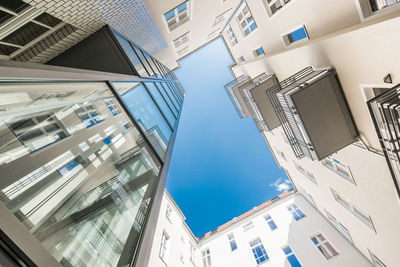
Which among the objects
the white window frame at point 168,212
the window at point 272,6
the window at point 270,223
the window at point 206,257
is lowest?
the window at point 206,257

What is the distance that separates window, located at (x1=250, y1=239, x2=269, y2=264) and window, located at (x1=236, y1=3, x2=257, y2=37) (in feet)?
52.0

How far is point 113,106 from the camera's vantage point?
3.22 metres

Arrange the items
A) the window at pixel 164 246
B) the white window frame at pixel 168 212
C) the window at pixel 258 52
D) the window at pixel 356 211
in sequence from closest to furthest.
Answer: the window at pixel 356 211 → the window at pixel 164 246 → the window at pixel 258 52 → the white window frame at pixel 168 212

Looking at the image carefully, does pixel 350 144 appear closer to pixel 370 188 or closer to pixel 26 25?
pixel 370 188

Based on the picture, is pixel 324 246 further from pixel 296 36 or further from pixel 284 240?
pixel 296 36

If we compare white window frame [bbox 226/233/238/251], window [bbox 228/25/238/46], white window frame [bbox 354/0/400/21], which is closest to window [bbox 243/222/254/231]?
white window frame [bbox 226/233/238/251]

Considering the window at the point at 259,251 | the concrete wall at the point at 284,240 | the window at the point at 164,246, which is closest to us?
the window at the point at 164,246

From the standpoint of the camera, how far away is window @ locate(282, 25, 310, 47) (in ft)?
21.0

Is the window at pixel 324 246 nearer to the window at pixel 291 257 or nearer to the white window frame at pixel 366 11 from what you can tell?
the window at pixel 291 257

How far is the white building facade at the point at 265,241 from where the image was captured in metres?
11.1

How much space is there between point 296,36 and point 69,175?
27.3ft

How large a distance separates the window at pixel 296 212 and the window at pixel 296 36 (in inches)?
542

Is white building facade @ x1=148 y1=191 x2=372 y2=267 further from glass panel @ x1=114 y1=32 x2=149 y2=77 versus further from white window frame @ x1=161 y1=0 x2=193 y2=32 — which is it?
white window frame @ x1=161 y1=0 x2=193 y2=32

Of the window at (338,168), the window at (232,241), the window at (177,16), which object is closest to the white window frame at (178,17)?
the window at (177,16)
